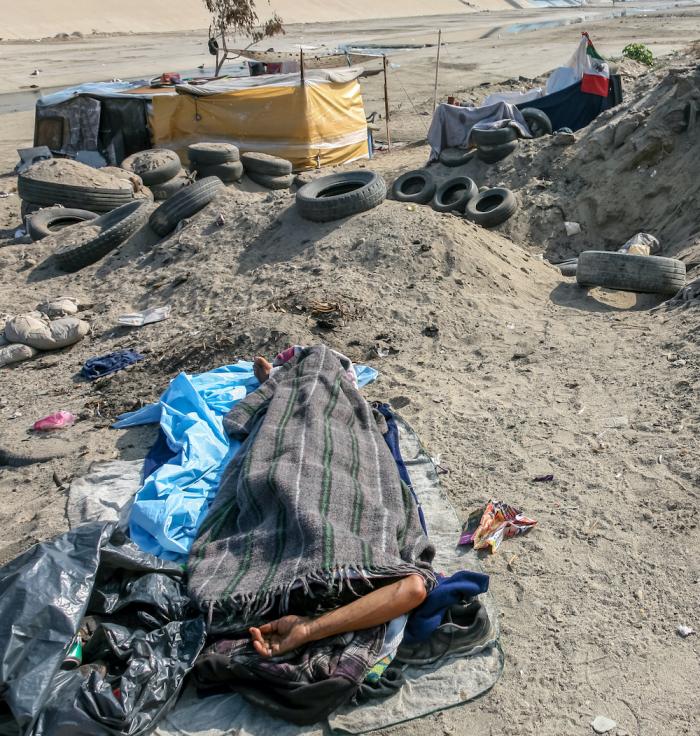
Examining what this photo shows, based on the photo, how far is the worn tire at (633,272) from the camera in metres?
7.07

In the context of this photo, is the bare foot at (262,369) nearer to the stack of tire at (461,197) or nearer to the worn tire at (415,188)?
the stack of tire at (461,197)

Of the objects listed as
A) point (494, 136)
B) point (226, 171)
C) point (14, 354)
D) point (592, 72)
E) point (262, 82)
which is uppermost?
point (592, 72)

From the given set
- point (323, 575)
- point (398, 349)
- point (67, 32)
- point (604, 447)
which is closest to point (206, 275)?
point (398, 349)

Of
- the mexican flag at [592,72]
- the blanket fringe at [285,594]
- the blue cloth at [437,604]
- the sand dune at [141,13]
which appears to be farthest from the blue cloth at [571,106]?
the sand dune at [141,13]

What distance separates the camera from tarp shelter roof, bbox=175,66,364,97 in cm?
1373

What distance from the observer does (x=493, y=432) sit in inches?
201

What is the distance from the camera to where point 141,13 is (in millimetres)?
49844

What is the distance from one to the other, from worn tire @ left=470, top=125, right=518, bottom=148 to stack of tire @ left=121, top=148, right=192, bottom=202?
431cm

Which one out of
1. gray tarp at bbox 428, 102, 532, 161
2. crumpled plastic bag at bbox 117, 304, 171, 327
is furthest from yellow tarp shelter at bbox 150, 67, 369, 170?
crumpled plastic bag at bbox 117, 304, 171, 327

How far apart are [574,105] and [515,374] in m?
8.12

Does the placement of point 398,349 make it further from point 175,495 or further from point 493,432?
point 175,495

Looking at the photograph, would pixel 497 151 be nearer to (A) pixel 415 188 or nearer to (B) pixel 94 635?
(A) pixel 415 188

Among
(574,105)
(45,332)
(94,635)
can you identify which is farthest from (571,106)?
(94,635)

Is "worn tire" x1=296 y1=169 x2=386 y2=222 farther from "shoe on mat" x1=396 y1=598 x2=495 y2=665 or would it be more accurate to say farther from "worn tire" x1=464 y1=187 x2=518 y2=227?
"shoe on mat" x1=396 y1=598 x2=495 y2=665
